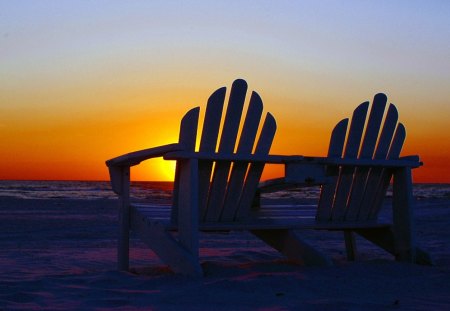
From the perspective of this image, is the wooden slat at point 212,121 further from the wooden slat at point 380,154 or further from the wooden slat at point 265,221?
the wooden slat at point 380,154

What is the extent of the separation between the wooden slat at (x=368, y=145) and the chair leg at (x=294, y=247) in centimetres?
44

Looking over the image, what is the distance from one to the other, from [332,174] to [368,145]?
375 mm

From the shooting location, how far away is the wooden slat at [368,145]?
4.55 metres

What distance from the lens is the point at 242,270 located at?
4.22 m

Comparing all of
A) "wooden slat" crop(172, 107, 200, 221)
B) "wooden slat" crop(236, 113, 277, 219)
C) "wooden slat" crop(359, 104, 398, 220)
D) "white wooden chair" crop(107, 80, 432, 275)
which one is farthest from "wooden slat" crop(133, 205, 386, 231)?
"wooden slat" crop(172, 107, 200, 221)

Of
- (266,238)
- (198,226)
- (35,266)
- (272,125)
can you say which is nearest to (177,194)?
(198,226)

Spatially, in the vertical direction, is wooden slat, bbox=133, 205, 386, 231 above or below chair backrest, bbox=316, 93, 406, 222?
below

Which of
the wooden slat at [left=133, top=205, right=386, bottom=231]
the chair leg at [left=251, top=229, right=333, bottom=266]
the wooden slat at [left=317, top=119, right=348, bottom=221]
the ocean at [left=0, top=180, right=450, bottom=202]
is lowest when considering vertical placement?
the ocean at [left=0, top=180, right=450, bottom=202]

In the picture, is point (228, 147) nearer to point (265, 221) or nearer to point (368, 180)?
point (265, 221)

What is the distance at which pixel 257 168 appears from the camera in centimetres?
418

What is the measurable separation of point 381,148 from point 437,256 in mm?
1660

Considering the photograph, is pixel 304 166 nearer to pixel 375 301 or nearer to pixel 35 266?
pixel 375 301

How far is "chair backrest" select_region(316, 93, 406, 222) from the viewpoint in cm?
446

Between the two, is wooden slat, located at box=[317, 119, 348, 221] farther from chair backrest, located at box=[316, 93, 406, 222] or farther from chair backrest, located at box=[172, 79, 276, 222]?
chair backrest, located at box=[172, 79, 276, 222]
